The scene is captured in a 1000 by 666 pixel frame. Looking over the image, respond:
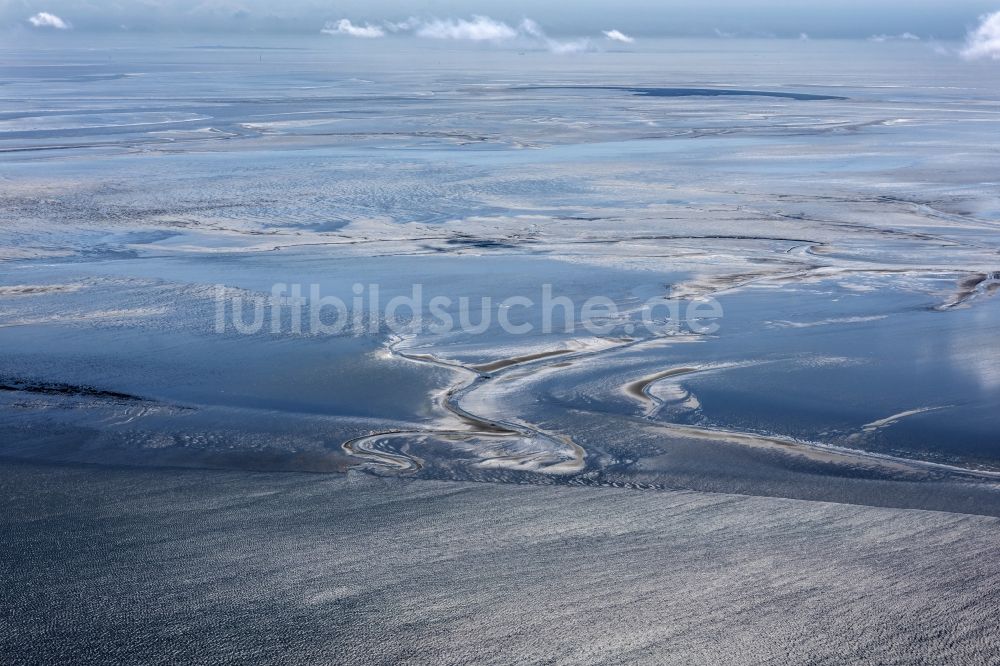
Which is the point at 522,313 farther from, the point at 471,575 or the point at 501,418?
the point at 471,575

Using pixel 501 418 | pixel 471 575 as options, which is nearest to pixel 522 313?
pixel 501 418

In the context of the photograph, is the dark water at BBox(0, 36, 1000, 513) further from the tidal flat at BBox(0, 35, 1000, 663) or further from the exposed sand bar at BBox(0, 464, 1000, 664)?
the exposed sand bar at BBox(0, 464, 1000, 664)

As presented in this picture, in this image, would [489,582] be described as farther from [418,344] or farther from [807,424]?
[418,344]

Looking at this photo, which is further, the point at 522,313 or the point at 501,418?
the point at 522,313

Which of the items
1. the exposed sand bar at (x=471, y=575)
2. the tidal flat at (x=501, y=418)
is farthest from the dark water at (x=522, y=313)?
the exposed sand bar at (x=471, y=575)

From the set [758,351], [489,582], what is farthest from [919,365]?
[489,582]

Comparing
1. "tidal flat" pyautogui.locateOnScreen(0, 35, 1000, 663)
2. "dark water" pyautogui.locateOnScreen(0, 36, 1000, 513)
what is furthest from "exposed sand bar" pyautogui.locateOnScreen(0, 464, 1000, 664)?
"dark water" pyautogui.locateOnScreen(0, 36, 1000, 513)
